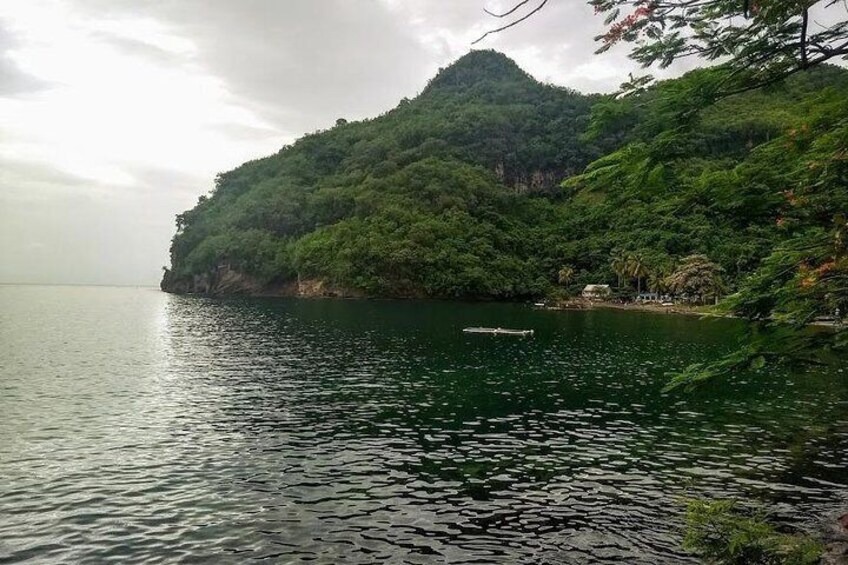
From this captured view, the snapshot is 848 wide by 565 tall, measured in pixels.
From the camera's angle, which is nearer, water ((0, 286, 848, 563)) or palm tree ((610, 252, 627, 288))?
water ((0, 286, 848, 563))

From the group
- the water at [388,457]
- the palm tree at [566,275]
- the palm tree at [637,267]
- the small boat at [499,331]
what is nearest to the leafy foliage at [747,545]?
the water at [388,457]

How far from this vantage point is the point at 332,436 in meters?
32.4

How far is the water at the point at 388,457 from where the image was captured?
19219 millimetres

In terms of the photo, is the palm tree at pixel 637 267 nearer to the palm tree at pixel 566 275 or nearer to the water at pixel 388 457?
the palm tree at pixel 566 275

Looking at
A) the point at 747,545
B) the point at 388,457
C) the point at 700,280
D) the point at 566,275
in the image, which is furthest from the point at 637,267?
the point at 747,545

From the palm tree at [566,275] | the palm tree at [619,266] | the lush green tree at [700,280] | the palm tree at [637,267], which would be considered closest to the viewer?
the lush green tree at [700,280]

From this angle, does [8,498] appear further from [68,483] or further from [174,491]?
[174,491]

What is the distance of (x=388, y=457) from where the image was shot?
1127 inches

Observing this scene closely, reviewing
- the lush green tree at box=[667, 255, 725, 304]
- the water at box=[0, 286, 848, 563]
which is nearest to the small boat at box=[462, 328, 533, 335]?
the water at box=[0, 286, 848, 563]

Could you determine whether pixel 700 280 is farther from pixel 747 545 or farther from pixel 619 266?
pixel 747 545

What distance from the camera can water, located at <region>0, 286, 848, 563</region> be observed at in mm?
19219

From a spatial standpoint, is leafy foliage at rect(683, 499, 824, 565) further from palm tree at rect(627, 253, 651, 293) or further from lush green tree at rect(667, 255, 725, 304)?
→ palm tree at rect(627, 253, 651, 293)

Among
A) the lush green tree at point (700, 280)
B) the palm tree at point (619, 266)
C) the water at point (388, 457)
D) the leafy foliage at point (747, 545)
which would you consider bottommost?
the water at point (388, 457)

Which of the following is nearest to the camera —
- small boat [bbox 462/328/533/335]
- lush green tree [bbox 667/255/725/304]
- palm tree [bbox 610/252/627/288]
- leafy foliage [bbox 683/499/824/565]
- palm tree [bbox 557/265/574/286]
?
leafy foliage [bbox 683/499/824/565]
